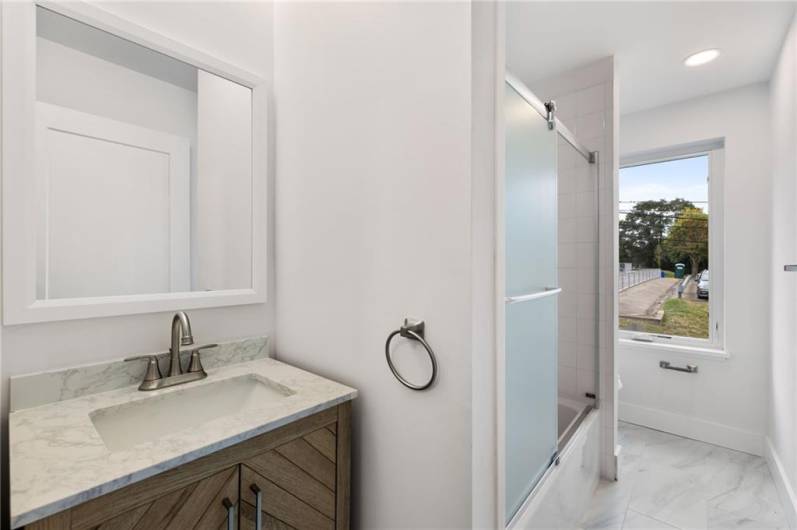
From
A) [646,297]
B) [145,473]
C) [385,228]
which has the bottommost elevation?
[145,473]

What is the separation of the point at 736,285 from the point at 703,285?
23 cm

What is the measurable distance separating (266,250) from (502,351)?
3.11ft

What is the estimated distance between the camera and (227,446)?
2.57ft

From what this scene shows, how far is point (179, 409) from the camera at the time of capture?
1.06 metres

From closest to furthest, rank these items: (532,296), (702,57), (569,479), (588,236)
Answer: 1. (532,296)
2. (569,479)
3. (702,57)
4. (588,236)

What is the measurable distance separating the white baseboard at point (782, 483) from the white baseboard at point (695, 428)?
0.25ft

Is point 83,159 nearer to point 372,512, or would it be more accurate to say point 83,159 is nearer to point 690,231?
point 372,512

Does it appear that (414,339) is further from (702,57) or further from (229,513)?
(702,57)

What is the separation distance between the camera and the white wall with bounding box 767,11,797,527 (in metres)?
1.65

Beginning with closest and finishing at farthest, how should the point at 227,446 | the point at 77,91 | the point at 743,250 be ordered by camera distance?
the point at 227,446, the point at 77,91, the point at 743,250

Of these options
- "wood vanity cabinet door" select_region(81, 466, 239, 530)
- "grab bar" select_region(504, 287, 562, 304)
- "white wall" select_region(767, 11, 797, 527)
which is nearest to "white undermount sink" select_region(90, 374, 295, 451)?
"wood vanity cabinet door" select_region(81, 466, 239, 530)

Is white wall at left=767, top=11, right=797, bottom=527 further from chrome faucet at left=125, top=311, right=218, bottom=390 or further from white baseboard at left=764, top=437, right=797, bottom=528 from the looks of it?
chrome faucet at left=125, top=311, right=218, bottom=390

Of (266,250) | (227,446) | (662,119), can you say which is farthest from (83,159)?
(662,119)

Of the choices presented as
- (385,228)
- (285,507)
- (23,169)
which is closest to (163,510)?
(285,507)
